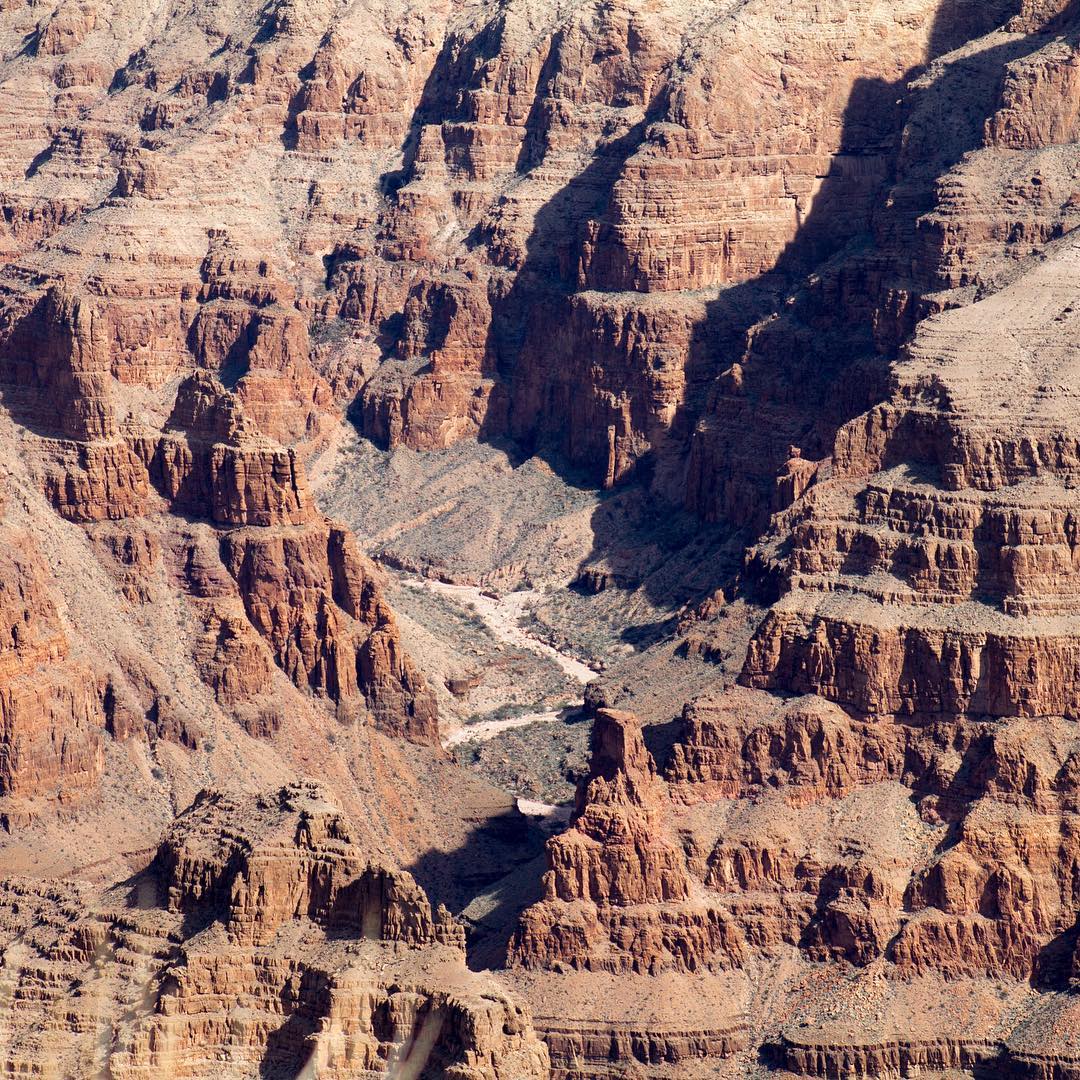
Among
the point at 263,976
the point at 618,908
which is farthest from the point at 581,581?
the point at 263,976

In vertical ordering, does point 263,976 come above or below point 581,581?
below

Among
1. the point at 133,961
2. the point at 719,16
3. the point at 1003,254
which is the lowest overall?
the point at 133,961

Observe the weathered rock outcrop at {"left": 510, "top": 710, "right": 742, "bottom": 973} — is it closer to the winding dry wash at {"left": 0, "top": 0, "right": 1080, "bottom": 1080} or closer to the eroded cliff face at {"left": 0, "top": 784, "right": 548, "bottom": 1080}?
the winding dry wash at {"left": 0, "top": 0, "right": 1080, "bottom": 1080}

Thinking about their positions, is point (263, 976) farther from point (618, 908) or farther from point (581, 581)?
point (581, 581)

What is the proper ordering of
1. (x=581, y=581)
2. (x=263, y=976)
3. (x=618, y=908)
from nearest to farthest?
Result: (x=263, y=976), (x=618, y=908), (x=581, y=581)

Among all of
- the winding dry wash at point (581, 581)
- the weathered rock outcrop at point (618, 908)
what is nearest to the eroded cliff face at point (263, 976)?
the winding dry wash at point (581, 581)

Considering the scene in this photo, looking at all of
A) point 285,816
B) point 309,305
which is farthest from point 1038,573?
point 309,305

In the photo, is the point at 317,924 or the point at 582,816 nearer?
the point at 317,924

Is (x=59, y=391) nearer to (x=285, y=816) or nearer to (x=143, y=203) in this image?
(x=285, y=816)

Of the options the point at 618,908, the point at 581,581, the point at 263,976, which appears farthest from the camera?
the point at 581,581
